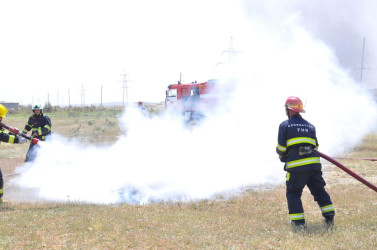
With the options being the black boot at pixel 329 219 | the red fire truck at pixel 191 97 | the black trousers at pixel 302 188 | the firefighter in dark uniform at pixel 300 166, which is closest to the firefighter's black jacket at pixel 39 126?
the firefighter in dark uniform at pixel 300 166

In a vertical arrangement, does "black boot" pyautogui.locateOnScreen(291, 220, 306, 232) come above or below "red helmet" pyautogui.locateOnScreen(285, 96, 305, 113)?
below

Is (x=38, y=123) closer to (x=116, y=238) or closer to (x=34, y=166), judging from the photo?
(x=34, y=166)

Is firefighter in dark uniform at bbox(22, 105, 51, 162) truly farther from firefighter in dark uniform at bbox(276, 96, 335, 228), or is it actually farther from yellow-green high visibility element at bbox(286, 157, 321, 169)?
yellow-green high visibility element at bbox(286, 157, 321, 169)

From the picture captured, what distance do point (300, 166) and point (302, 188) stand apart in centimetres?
36

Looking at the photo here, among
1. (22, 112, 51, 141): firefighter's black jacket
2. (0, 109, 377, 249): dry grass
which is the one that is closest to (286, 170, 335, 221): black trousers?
(0, 109, 377, 249): dry grass

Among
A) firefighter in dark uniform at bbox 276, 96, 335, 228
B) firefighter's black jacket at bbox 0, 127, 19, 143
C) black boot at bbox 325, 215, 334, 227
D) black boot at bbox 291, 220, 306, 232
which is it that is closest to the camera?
black boot at bbox 291, 220, 306, 232

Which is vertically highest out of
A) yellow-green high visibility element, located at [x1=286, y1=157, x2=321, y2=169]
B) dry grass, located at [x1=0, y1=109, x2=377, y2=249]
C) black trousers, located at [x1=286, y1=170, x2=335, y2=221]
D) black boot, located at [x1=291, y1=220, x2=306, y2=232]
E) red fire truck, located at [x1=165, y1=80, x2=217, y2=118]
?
red fire truck, located at [x1=165, y1=80, x2=217, y2=118]

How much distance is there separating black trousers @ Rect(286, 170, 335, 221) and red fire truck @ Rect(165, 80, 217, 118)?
1239cm

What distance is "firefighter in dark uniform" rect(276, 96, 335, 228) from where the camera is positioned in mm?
4793

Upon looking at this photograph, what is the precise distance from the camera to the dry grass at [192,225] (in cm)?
421

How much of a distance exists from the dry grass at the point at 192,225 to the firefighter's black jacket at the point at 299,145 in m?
0.87

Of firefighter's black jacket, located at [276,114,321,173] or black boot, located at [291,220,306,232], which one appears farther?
firefighter's black jacket, located at [276,114,321,173]

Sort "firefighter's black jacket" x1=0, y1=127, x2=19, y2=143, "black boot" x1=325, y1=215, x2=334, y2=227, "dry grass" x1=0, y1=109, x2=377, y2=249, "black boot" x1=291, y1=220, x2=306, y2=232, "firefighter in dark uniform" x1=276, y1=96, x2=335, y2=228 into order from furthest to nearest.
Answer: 1. "firefighter's black jacket" x1=0, y1=127, x2=19, y2=143
2. "black boot" x1=325, y1=215, x2=334, y2=227
3. "firefighter in dark uniform" x1=276, y1=96, x2=335, y2=228
4. "black boot" x1=291, y1=220, x2=306, y2=232
5. "dry grass" x1=0, y1=109, x2=377, y2=249

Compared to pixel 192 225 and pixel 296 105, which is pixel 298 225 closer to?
pixel 192 225
